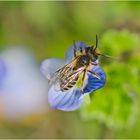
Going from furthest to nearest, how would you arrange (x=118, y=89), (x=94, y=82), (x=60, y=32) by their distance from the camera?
1. (x=60, y=32)
2. (x=118, y=89)
3. (x=94, y=82)

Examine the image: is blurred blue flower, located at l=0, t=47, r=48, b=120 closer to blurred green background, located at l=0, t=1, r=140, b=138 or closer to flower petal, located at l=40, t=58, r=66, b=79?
blurred green background, located at l=0, t=1, r=140, b=138

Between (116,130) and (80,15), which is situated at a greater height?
(80,15)

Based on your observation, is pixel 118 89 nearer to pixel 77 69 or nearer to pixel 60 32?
pixel 77 69

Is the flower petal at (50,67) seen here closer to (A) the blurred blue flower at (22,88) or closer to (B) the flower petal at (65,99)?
(B) the flower petal at (65,99)

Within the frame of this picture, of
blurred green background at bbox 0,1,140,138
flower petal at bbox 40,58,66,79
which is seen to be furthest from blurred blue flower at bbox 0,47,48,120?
flower petal at bbox 40,58,66,79

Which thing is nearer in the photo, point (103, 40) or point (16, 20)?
point (103, 40)

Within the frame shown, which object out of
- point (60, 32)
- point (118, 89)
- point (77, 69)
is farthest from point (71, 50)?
point (60, 32)

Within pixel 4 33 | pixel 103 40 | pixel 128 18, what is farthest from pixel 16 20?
pixel 103 40

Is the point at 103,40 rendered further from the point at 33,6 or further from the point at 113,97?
the point at 33,6
